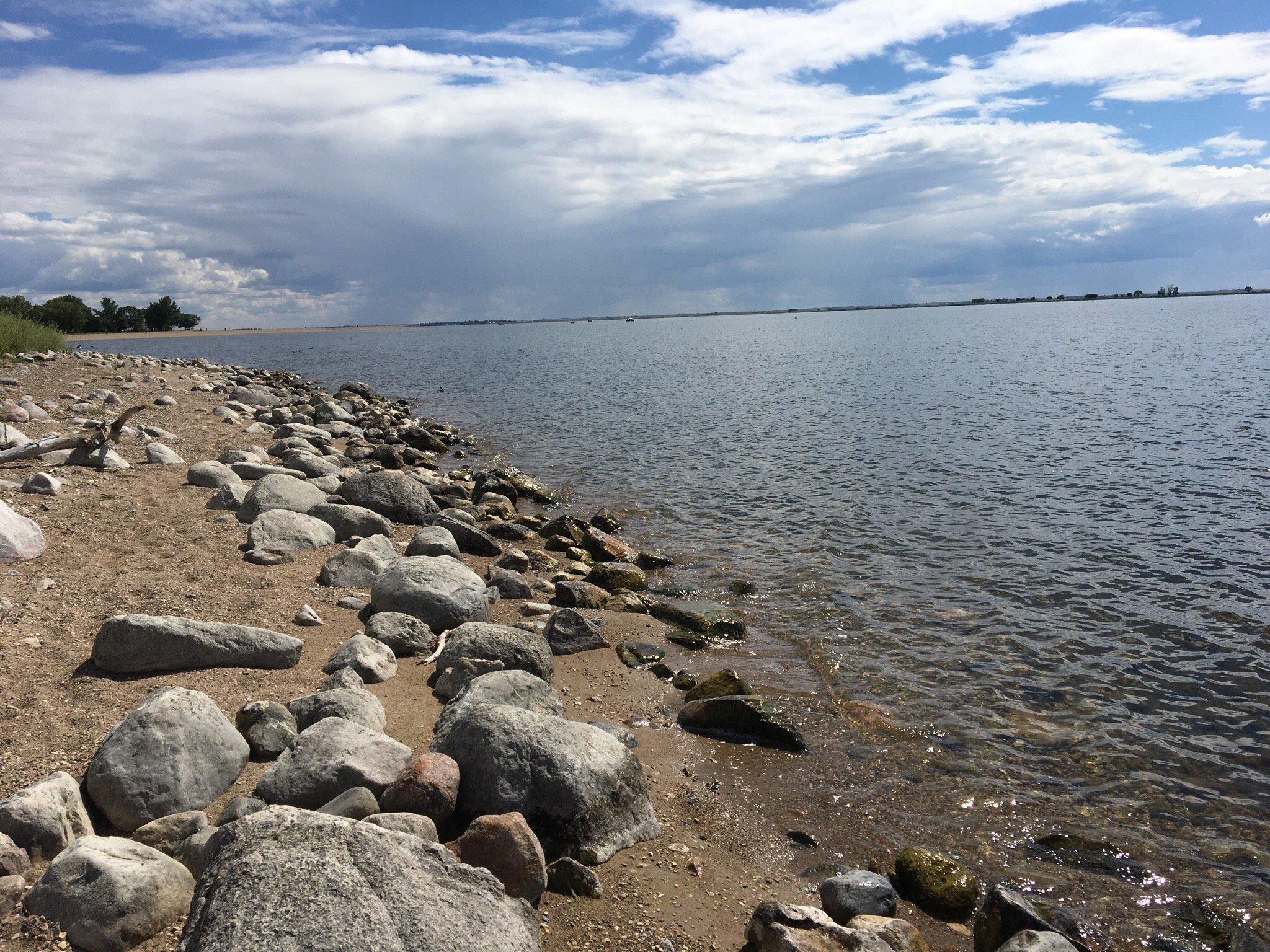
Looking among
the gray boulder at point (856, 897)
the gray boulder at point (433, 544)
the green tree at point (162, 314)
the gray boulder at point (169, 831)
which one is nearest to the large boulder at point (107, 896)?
the gray boulder at point (169, 831)

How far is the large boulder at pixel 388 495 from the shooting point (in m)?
14.1

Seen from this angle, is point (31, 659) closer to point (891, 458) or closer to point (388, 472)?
point (388, 472)

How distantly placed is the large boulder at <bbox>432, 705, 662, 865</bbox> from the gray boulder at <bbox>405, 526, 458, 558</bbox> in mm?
6170

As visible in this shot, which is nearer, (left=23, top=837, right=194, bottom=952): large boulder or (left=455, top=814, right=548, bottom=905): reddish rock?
(left=23, top=837, right=194, bottom=952): large boulder

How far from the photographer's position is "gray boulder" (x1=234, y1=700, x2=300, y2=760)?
5.77 m

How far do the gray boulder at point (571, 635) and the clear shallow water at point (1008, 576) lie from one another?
2180mm

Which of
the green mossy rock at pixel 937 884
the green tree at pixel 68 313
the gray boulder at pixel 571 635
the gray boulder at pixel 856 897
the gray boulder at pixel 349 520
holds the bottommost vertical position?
the green mossy rock at pixel 937 884

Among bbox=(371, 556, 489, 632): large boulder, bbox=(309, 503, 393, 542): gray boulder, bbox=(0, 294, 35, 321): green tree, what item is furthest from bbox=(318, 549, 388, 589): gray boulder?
bbox=(0, 294, 35, 321): green tree

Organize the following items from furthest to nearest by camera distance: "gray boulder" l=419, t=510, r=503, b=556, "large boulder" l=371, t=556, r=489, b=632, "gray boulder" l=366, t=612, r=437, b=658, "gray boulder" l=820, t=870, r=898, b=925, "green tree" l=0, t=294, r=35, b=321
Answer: "green tree" l=0, t=294, r=35, b=321 → "gray boulder" l=419, t=510, r=503, b=556 → "large boulder" l=371, t=556, r=489, b=632 → "gray boulder" l=366, t=612, r=437, b=658 → "gray boulder" l=820, t=870, r=898, b=925

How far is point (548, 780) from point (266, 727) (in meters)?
2.19

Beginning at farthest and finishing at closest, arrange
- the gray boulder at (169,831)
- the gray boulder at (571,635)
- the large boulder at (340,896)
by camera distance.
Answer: the gray boulder at (571,635)
the gray boulder at (169,831)
the large boulder at (340,896)

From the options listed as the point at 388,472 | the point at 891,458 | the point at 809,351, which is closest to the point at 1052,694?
the point at 388,472

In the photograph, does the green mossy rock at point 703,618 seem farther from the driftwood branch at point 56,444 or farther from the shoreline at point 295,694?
the driftwood branch at point 56,444

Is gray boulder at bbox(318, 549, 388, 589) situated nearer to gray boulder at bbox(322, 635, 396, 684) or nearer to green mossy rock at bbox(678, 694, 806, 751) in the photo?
gray boulder at bbox(322, 635, 396, 684)
